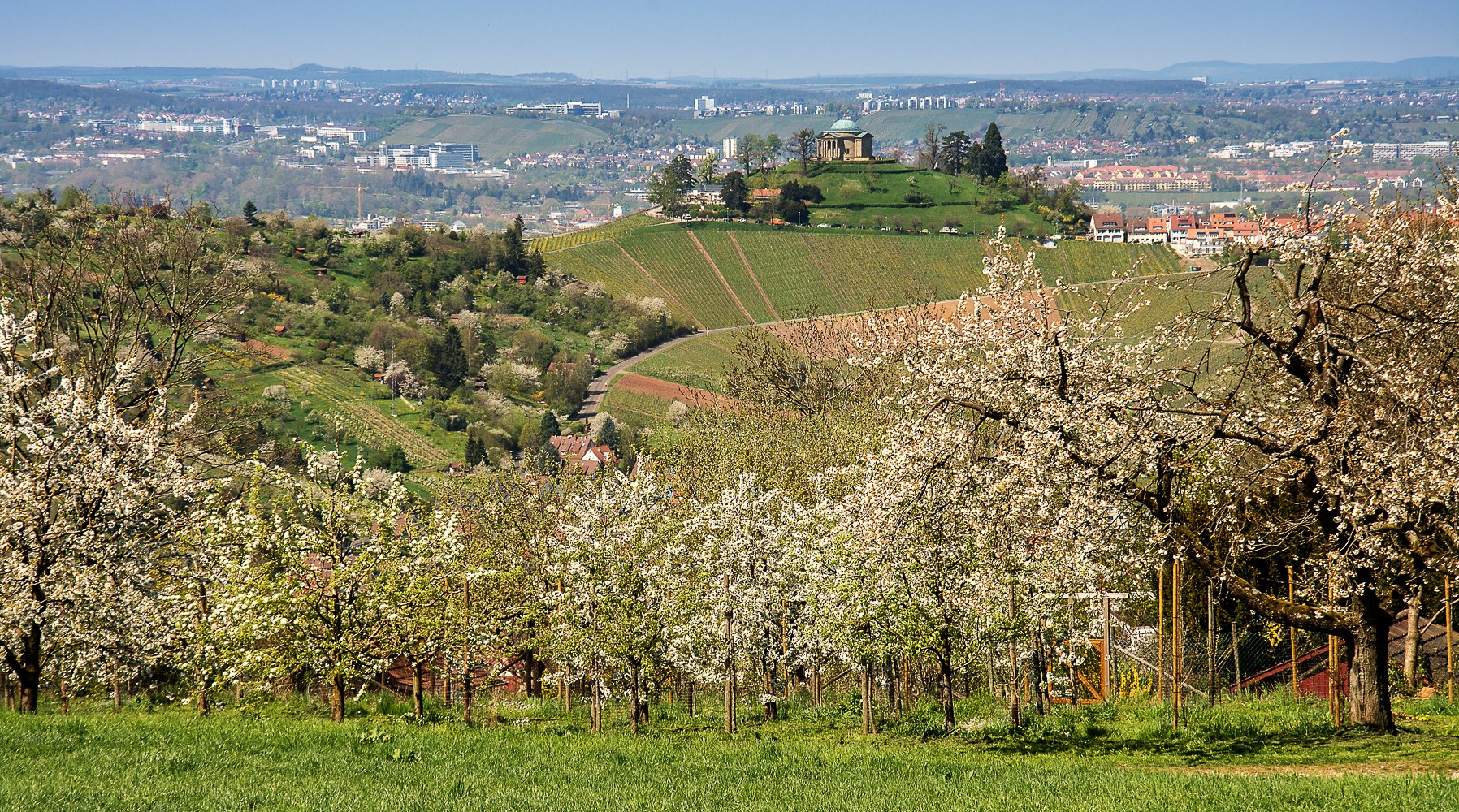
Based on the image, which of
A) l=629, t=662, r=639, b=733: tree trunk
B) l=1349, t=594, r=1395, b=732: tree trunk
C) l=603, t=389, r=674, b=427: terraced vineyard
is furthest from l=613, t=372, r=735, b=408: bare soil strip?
l=1349, t=594, r=1395, b=732: tree trunk

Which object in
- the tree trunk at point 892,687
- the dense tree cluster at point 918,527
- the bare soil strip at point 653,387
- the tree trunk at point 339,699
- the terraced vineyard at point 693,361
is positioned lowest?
the bare soil strip at point 653,387

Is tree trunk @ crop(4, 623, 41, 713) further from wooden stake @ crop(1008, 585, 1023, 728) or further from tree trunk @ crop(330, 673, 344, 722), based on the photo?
wooden stake @ crop(1008, 585, 1023, 728)

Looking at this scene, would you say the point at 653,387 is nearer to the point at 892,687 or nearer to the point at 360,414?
the point at 360,414

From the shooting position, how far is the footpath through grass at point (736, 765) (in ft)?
41.0

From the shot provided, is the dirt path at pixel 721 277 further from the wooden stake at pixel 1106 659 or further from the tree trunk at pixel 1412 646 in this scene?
the tree trunk at pixel 1412 646

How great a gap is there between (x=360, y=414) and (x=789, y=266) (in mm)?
80066

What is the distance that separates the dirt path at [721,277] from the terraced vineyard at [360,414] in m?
57.8

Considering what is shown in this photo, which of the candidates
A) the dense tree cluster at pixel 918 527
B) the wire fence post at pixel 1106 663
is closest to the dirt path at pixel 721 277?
the dense tree cluster at pixel 918 527

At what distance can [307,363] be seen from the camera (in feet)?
365

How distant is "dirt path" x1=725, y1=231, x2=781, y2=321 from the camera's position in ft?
Answer: 518

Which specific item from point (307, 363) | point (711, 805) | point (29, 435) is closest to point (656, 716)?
point (711, 805)

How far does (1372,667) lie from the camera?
15.8 meters

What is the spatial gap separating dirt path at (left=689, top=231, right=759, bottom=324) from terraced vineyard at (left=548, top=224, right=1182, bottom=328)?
0.12 metres

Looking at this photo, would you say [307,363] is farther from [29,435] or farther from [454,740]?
[454,740]
